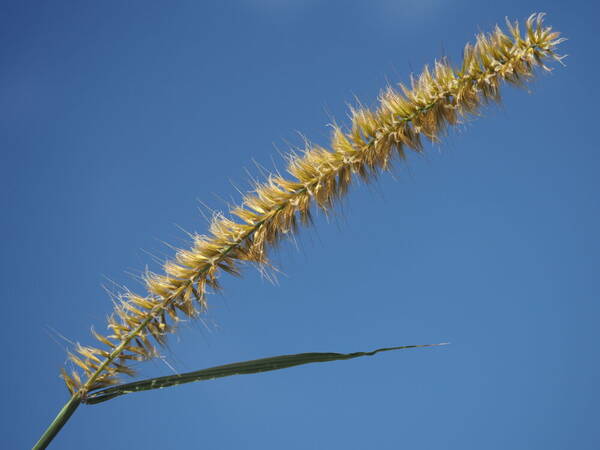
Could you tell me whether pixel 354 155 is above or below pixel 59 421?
above

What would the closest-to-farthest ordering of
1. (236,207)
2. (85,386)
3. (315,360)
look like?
(315,360) → (85,386) → (236,207)

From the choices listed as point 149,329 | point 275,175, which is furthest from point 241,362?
point 275,175

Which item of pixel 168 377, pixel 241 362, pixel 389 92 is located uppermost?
pixel 389 92

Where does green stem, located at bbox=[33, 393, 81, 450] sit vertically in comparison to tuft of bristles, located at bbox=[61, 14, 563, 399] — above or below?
below

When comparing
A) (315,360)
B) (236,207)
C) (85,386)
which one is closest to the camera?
(315,360)

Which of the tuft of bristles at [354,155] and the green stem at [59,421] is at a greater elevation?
the tuft of bristles at [354,155]

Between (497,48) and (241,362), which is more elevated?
(497,48)

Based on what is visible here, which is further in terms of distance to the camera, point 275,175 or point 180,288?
point 275,175

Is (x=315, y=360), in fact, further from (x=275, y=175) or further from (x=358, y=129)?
(x=358, y=129)
